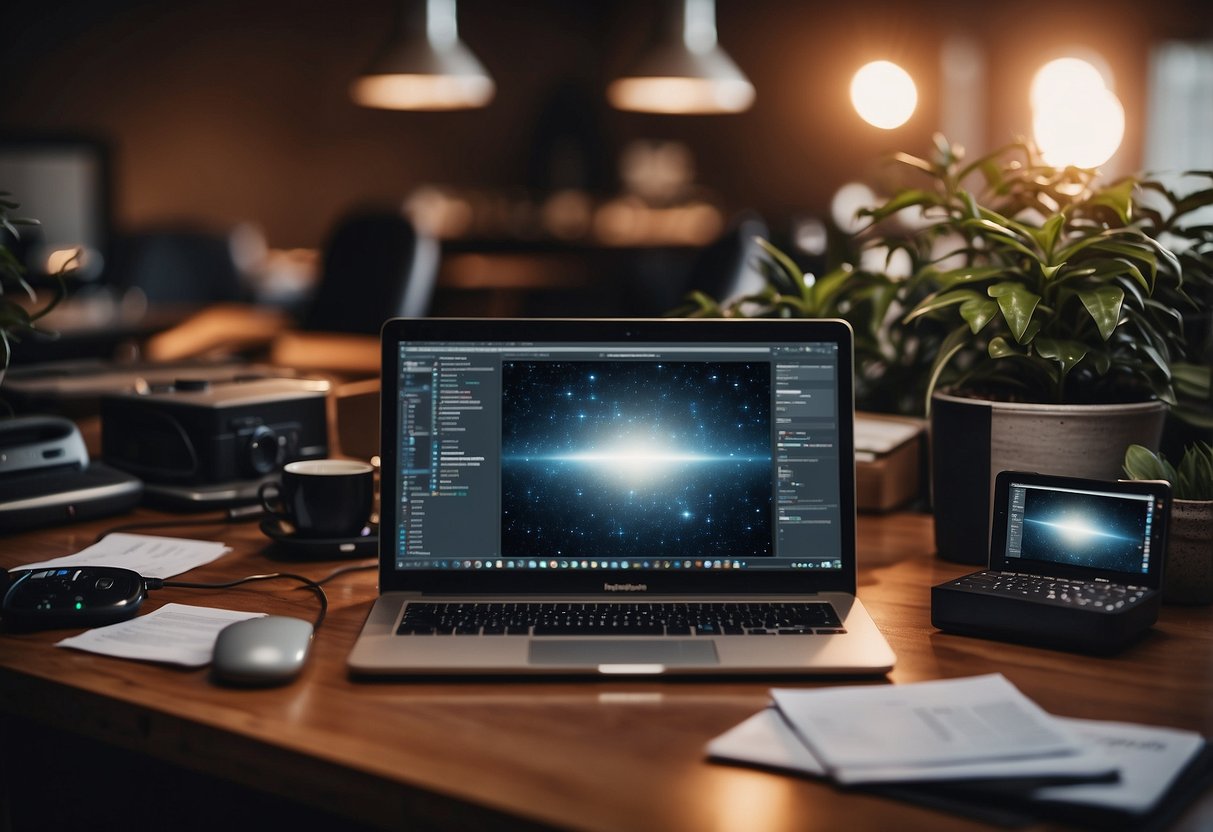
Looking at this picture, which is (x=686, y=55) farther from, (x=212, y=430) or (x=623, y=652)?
(x=623, y=652)

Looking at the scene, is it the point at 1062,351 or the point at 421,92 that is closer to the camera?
the point at 1062,351

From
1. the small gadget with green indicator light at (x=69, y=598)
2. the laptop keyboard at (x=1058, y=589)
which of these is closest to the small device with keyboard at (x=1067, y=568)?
the laptop keyboard at (x=1058, y=589)

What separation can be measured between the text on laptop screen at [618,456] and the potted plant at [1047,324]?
0.26m

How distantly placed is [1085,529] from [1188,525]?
14cm

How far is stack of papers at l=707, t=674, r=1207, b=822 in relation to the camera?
0.78 metres

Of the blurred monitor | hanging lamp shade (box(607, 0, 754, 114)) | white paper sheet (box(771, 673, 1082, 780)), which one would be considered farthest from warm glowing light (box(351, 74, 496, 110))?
white paper sheet (box(771, 673, 1082, 780))

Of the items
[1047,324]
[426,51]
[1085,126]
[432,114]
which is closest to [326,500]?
[1047,324]

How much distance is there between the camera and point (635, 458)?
116 centimetres

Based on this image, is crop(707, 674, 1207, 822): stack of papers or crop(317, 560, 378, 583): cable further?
Answer: crop(317, 560, 378, 583): cable

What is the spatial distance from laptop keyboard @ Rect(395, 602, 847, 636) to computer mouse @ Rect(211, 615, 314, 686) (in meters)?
0.10

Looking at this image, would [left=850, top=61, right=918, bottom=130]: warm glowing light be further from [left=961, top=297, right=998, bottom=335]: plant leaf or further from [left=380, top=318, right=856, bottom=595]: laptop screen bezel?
[left=380, top=318, right=856, bottom=595]: laptop screen bezel

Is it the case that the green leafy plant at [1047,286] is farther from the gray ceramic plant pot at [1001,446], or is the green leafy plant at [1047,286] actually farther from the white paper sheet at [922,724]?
the white paper sheet at [922,724]

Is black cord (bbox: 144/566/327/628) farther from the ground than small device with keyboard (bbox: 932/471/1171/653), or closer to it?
closer to it

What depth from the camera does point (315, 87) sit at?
6.94 meters
